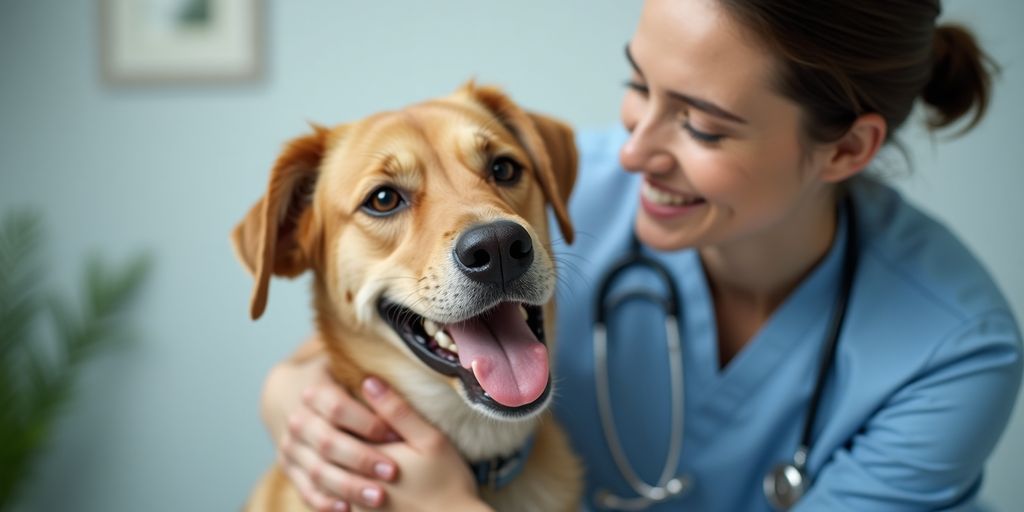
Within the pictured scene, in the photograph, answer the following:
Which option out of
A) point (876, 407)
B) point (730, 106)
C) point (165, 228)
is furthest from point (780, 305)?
point (165, 228)

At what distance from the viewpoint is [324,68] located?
8.60ft

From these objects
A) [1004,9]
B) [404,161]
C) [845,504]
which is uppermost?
[1004,9]

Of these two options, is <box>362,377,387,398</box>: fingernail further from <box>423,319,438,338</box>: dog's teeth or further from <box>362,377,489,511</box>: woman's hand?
<box>423,319,438,338</box>: dog's teeth

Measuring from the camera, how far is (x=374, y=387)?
1.42 metres

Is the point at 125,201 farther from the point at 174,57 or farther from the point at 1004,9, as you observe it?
the point at 1004,9

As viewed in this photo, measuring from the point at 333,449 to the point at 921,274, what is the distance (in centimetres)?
126

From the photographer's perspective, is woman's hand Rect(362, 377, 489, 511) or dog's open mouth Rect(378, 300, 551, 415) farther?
woman's hand Rect(362, 377, 489, 511)

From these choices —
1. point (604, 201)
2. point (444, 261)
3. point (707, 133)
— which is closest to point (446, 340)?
point (444, 261)

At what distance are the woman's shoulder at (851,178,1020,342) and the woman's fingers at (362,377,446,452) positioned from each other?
3.23 ft

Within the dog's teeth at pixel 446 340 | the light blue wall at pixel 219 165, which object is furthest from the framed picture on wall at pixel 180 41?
the dog's teeth at pixel 446 340

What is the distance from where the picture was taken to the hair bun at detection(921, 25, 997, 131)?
157 centimetres

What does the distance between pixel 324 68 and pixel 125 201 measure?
1005mm

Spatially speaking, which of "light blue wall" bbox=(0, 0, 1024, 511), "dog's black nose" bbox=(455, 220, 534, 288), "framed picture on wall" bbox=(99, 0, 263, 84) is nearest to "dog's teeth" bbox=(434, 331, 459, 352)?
"dog's black nose" bbox=(455, 220, 534, 288)

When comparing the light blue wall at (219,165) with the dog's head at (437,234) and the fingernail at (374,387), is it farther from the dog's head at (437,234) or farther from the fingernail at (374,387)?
the fingernail at (374,387)
